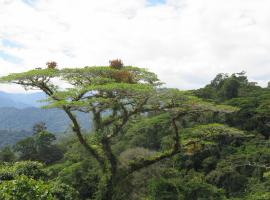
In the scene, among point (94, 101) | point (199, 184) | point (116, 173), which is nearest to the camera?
point (94, 101)

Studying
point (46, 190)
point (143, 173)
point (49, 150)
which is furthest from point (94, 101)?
point (49, 150)

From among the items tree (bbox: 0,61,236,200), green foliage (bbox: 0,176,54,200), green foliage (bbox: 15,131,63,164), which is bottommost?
green foliage (bbox: 15,131,63,164)

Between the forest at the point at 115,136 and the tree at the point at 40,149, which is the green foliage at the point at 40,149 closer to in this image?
the tree at the point at 40,149

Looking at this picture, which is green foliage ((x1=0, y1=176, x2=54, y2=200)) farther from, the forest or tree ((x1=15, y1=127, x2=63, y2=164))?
tree ((x1=15, y1=127, x2=63, y2=164))

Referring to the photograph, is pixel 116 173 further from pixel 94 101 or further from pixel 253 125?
pixel 253 125

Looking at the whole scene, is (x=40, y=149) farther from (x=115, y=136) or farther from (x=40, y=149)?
(x=115, y=136)

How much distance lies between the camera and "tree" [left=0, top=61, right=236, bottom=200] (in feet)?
50.1

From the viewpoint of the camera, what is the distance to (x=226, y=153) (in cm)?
3428

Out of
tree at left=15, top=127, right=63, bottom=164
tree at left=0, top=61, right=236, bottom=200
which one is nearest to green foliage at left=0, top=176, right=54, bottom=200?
tree at left=0, top=61, right=236, bottom=200

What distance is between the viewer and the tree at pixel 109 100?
50.1 feet

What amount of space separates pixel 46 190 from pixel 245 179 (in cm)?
2350

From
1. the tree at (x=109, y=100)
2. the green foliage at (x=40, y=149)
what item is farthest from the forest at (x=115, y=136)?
the green foliage at (x=40, y=149)

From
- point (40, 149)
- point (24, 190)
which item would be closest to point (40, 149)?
point (40, 149)

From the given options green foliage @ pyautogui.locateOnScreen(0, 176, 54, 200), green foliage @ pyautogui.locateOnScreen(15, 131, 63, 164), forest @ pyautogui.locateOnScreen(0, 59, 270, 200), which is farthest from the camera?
green foliage @ pyautogui.locateOnScreen(15, 131, 63, 164)
